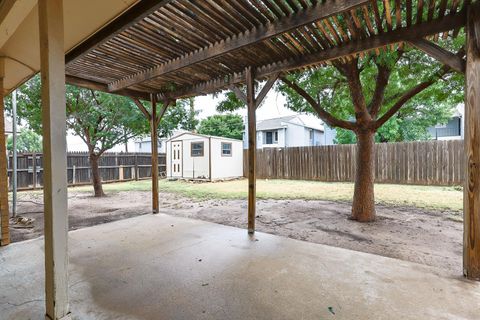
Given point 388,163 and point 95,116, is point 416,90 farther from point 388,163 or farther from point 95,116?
point 95,116

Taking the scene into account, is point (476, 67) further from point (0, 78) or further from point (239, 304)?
point (0, 78)

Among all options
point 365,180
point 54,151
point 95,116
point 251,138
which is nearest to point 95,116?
point 95,116

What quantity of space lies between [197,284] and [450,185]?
9788mm

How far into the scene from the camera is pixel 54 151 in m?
1.62

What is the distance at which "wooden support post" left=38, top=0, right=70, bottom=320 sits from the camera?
1606 mm

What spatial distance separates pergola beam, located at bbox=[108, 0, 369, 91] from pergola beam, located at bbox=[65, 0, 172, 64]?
107cm

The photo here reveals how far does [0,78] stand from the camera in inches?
126

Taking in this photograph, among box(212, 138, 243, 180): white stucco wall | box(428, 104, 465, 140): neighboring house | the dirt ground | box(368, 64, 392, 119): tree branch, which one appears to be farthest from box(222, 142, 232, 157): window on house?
box(428, 104, 465, 140): neighboring house

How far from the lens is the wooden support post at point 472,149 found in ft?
7.36

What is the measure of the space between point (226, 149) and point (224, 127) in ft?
31.2

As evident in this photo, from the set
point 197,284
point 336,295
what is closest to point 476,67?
point 336,295

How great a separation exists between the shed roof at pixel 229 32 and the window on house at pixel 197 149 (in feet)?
29.4

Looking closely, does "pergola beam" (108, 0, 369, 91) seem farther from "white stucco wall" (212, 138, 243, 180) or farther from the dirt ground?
"white stucco wall" (212, 138, 243, 180)

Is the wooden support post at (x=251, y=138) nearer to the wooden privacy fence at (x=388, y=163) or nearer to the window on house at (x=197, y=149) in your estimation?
the wooden privacy fence at (x=388, y=163)
